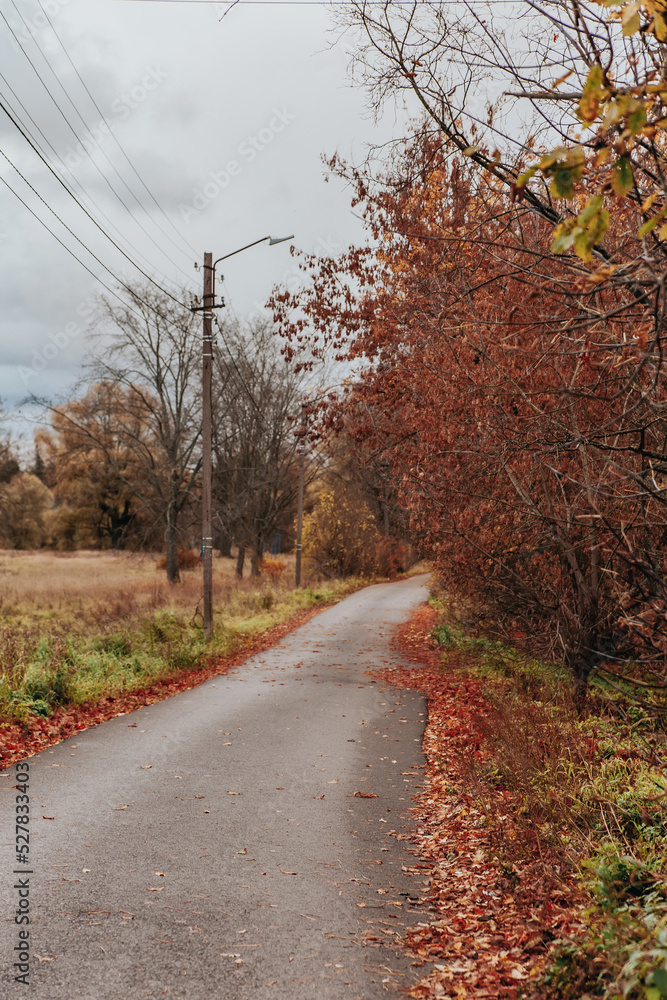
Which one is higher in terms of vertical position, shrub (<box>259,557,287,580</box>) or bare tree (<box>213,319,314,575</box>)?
bare tree (<box>213,319,314,575</box>)

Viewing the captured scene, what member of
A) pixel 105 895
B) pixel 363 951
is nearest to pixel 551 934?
pixel 363 951

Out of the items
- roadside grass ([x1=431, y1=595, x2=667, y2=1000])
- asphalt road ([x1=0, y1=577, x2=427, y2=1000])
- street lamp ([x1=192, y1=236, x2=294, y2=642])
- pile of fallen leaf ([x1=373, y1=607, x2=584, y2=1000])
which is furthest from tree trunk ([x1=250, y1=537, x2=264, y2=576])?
pile of fallen leaf ([x1=373, y1=607, x2=584, y2=1000])

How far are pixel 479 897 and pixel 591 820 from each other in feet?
3.39

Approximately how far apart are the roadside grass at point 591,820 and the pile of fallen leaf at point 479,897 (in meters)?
0.07

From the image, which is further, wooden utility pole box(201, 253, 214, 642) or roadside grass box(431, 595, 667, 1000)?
wooden utility pole box(201, 253, 214, 642)

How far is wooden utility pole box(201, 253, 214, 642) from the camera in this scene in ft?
50.1

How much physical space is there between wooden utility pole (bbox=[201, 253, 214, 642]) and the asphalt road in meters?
5.28

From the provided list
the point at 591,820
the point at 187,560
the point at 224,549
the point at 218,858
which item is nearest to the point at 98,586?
the point at 187,560

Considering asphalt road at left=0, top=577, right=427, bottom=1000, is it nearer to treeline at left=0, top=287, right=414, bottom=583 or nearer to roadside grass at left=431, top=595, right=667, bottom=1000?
roadside grass at left=431, top=595, right=667, bottom=1000

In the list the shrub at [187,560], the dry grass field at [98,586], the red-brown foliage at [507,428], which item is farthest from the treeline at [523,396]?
the shrub at [187,560]

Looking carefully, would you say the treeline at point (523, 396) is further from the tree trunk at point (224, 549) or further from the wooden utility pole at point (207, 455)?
the tree trunk at point (224, 549)

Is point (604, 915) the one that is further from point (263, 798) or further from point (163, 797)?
point (163, 797)

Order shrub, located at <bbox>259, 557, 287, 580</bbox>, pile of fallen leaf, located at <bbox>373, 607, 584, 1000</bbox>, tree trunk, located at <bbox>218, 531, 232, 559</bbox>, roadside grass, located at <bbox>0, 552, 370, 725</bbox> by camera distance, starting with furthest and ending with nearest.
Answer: tree trunk, located at <bbox>218, 531, 232, 559</bbox> < shrub, located at <bbox>259, 557, 287, 580</bbox> < roadside grass, located at <bbox>0, 552, 370, 725</bbox> < pile of fallen leaf, located at <bbox>373, 607, 584, 1000</bbox>

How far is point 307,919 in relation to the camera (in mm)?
4336
